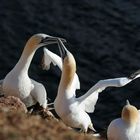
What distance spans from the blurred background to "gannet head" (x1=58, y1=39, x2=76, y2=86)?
3251 mm

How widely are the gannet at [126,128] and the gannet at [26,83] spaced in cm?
162

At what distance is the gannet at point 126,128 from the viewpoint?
11266 mm

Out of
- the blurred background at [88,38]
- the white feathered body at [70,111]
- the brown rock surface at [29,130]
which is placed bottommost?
the blurred background at [88,38]

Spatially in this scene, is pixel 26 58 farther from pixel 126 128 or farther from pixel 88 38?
pixel 88 38

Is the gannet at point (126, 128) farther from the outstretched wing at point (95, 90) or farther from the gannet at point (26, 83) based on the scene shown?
the gannet at point (26, 83)

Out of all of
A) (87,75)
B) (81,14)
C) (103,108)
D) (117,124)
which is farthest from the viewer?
(81,14)

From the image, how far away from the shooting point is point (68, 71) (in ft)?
39.5

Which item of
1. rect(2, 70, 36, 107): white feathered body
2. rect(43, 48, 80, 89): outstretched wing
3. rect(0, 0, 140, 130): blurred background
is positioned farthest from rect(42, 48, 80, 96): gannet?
rect(0, 0, 140, 130): blurred background

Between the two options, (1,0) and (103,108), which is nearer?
(103,108)

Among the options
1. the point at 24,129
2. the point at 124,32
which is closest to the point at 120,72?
the point at 124,32

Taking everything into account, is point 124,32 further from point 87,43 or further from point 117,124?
point 117,124

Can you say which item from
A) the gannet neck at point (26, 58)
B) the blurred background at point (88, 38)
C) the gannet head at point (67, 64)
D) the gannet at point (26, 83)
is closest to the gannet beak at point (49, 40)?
the gannet at point (26, 83)

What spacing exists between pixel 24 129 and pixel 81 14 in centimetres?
1447

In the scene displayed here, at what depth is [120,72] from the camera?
57.4 ft
